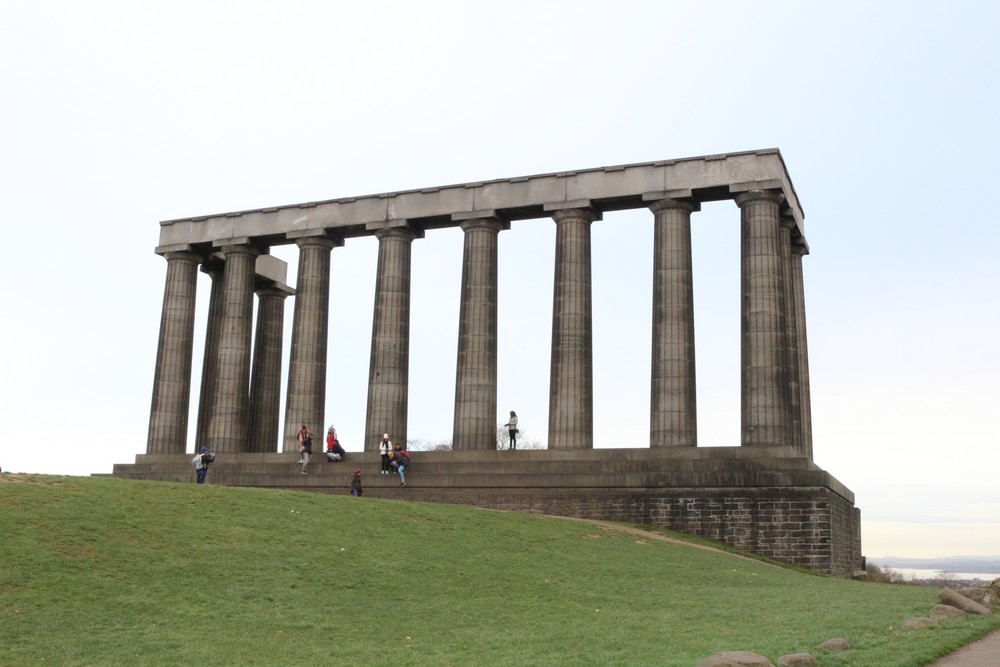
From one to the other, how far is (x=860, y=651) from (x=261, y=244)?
5219 cm

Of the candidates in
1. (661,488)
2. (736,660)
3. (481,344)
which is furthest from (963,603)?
(481,344)

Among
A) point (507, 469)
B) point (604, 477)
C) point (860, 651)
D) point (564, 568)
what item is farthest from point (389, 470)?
point (860, 651)

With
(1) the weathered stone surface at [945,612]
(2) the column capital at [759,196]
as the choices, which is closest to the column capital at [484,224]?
(2) the column capital at [759,196]

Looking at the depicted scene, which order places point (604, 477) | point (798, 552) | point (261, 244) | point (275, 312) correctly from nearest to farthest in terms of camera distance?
point (798, 552) < point (604, 477) < point (261, 244) < point (275, 312)

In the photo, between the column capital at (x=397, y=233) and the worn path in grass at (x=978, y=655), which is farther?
the column capital at (x=397, y=233)

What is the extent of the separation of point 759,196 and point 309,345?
81.8 ft

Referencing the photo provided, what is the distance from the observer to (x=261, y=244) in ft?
212

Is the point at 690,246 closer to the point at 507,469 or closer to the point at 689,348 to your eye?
the point at 689,348

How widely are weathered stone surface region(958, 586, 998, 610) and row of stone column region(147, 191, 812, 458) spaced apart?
23.0 meters

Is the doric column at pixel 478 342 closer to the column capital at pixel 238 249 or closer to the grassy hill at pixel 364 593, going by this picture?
the column capital at pixel 238 249

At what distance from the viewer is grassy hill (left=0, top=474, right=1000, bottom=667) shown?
1934 centimetres

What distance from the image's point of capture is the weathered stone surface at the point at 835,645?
17.7m

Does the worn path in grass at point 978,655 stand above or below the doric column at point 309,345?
below

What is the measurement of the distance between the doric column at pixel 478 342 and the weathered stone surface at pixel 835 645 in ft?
118
